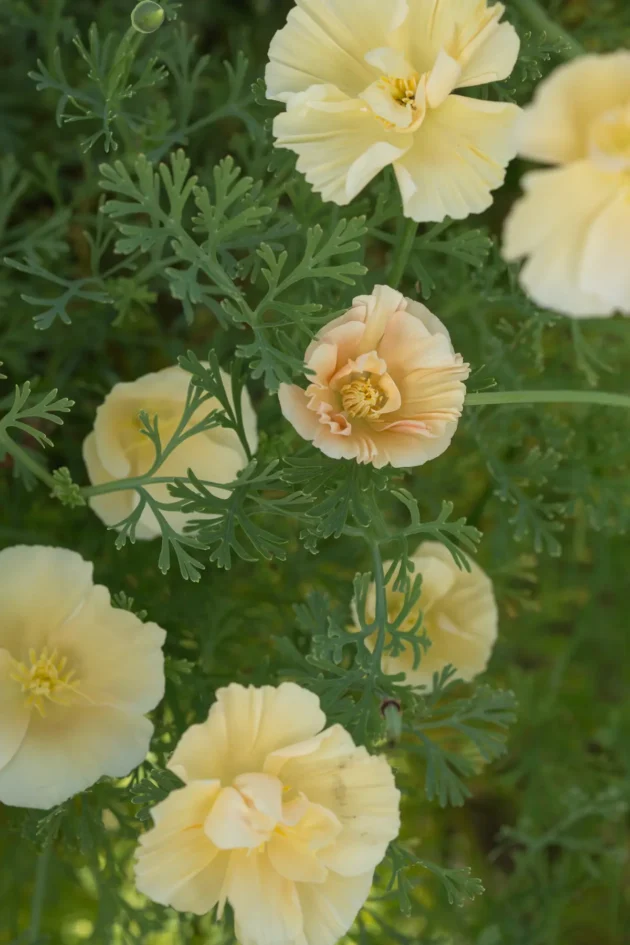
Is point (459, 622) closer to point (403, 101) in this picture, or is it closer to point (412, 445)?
point (412, 445)

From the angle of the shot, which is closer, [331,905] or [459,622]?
Result: [331,905]

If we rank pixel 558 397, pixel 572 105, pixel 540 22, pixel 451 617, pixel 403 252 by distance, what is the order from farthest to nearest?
pixel 451 617 < pixel 540 22 < pixel 403 252 < pixel 558 397 < pixel 572 105

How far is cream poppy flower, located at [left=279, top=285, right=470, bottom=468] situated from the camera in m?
0.61

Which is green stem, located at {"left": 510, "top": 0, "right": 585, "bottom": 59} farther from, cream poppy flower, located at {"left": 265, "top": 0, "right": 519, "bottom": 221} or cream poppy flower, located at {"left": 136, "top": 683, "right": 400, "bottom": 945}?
cream poppy flower, located at {"left": 136, "top": 683, "right": 400, "bottom": 945}

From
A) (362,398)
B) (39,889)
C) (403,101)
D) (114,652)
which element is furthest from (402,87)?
(39,889)

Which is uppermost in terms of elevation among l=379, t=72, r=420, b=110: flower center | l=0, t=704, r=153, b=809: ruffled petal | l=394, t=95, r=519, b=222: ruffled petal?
l=379, t=72, r=420, b=110: flower center

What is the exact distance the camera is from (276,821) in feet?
2.02

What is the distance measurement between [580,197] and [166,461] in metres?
0.46

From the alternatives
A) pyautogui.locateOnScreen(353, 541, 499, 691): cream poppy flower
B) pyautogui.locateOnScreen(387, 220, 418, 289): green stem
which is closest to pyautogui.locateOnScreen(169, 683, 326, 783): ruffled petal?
pyautogui.locateOnScreen(353, 541, 499, 691): cream poppy flower

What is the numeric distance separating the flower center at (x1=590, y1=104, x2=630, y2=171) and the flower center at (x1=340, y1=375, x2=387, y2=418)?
219 millimetres

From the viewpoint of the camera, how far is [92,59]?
28.6 inches

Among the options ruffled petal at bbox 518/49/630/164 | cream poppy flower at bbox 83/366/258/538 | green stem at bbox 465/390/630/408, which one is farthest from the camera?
cream poppy flower at bbox 83/366/258/538

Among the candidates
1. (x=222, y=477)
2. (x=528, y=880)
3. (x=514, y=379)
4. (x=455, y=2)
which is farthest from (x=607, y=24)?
(x=528, y=880)

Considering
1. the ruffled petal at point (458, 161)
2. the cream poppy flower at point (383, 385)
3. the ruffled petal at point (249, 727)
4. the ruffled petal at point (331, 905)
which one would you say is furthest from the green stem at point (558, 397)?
the ruffled petal at point (331, 905)
